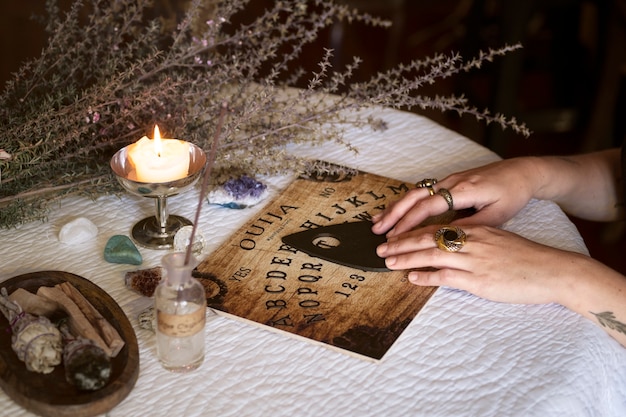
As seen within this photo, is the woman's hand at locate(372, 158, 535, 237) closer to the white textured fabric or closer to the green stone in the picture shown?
the white textured fabric

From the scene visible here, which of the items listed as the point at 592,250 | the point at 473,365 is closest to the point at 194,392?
the point at 473,365

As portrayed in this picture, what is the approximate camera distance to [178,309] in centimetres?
86

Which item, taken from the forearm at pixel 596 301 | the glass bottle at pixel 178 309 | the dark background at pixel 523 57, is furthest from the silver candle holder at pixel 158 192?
the dark background at pixel 523 57

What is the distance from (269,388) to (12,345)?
30 cm

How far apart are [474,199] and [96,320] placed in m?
0.61

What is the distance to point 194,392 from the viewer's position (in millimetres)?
867

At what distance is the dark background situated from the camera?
9.05 ft

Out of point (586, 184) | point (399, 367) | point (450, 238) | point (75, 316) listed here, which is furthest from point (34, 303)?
point (586, 184)

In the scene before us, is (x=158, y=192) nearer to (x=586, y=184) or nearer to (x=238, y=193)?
(x=238, y=193)

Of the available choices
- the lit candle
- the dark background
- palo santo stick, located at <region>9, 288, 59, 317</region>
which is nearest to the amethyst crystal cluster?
the lit candle

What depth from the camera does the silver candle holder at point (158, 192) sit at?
1046 mm

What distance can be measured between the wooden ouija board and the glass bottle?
0.12 metres

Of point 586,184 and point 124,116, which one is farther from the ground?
point 124,116

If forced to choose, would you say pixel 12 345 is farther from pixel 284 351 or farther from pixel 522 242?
pixel 522 242
